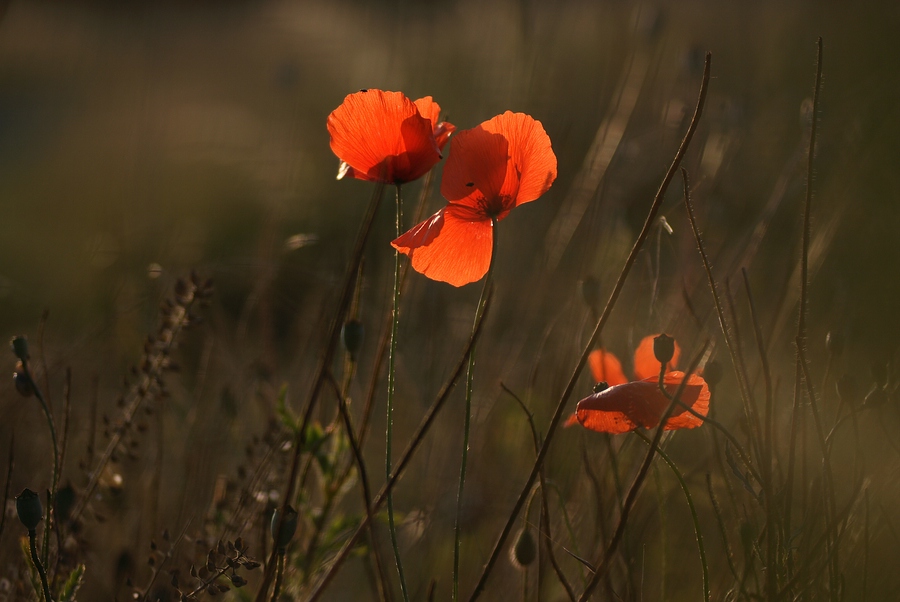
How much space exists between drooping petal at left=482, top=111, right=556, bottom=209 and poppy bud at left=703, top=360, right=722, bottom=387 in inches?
8.1

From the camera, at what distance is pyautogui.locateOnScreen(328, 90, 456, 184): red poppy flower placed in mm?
749

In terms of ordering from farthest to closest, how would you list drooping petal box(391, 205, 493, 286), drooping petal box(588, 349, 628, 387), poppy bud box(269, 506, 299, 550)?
drooping petal box(588, 349, 628, 387), drooping petal box(391, 205, 493, 286), poppy bud box(269, 506, 299, 550)

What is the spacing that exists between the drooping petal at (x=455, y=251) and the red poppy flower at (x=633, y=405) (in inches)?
7.2

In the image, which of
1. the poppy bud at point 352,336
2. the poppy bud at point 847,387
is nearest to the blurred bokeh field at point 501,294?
the poppy bud at point 847,387

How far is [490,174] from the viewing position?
756mm

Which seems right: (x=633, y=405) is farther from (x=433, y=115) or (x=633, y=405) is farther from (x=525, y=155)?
(x=433, y=115)

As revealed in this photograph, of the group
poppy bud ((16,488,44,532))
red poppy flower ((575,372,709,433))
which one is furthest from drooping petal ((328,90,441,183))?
poppy bud ((16,488,44,532))

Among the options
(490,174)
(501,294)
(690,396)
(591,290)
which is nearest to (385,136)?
(490,174)

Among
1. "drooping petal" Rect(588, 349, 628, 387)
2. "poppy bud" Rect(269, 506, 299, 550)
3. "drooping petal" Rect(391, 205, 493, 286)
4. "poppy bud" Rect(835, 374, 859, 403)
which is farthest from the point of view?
"drooping petal" Rect(588, 349, 628, 387)

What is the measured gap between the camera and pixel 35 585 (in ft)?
2.30

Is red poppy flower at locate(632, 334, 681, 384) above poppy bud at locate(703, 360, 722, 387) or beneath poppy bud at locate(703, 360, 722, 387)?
beneath

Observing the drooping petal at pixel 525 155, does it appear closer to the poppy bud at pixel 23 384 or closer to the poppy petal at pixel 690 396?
the poppy petal at pixel 690 396

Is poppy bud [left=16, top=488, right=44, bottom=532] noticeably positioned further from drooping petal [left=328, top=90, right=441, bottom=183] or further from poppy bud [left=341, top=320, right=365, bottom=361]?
drooping petal [left=328, top=90, right=441, bottom=183]

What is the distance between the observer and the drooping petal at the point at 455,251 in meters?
0.79
